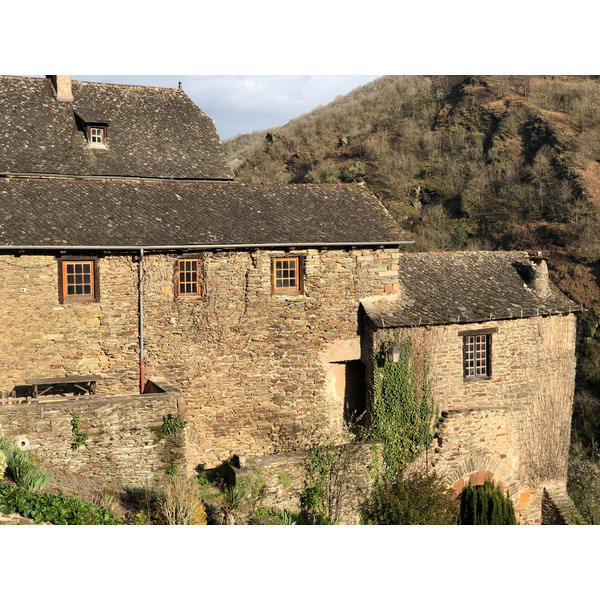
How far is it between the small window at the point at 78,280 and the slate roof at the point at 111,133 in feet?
21.4

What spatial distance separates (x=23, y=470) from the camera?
11.6 metres

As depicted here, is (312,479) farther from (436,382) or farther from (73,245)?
(73,245)

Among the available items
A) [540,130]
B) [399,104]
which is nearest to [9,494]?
[540,130]

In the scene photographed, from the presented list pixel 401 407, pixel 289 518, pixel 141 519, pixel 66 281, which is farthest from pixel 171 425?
pixel 401 407

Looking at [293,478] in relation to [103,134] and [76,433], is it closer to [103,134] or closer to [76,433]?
[76,433]

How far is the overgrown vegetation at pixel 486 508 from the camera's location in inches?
624

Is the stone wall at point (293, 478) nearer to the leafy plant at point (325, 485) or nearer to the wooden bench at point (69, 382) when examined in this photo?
the leafy plant at point (325, 485)

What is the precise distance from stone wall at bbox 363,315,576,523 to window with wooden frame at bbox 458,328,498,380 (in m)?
0.13

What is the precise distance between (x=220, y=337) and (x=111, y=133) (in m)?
9.71

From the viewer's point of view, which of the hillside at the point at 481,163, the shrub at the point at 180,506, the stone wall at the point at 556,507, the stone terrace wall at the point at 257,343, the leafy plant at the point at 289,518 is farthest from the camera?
the hillside at the point at 481,163

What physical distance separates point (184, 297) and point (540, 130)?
A: 39091 mm

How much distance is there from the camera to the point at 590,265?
35.5 metres

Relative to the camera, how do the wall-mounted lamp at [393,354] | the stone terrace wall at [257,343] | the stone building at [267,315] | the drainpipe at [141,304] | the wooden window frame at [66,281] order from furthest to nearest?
the wall-mounted lamp at [393,354] < the stone terrace wall at [257,343] < the drainpipe at [141,304] < the stone building at [267,315] < the wooden window frame at [66,281]

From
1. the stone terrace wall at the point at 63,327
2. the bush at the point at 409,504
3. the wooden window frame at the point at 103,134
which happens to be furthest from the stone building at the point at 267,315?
the wooden window frame at the point at 103,134
